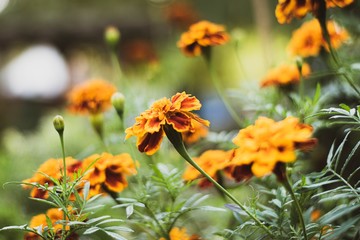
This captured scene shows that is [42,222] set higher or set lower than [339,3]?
lower

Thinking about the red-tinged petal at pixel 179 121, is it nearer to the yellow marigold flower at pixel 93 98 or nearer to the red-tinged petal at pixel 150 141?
the red-tinged petal at pixel 150 141

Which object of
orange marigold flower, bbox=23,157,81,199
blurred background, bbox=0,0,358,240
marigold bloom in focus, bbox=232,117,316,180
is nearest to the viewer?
marigold bloom in focus, bbox=232,117,316,180

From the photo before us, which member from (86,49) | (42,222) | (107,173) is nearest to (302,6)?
(107,173)

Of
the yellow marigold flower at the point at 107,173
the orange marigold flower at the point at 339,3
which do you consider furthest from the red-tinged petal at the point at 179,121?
the orange marigold flower at the point at 339,3

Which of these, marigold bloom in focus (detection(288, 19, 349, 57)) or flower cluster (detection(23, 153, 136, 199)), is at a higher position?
marigold bloom in focus (detection(288, 19, 349, 57))

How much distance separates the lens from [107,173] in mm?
656

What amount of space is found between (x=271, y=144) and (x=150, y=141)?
17 cm

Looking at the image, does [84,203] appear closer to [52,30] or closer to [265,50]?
[265,50]

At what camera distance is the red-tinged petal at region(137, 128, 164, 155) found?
0.55m

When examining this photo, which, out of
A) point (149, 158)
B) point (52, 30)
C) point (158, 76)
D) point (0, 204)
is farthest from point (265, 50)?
point (52, 30)

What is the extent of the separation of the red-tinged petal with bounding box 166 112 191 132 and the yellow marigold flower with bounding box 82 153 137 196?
0.14m

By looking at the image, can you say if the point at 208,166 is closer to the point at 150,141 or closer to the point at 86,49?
the point at 150,141

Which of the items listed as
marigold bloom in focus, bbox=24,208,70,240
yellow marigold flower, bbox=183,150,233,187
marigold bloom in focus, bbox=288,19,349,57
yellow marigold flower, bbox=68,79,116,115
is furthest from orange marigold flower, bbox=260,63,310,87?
marigold bloom in focus, bbox=24,208,70,240

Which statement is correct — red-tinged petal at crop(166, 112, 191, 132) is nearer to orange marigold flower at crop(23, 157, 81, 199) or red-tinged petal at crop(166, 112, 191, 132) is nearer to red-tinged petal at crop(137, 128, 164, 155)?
red-tinged petal at crop(137, 128, 164, 155)
